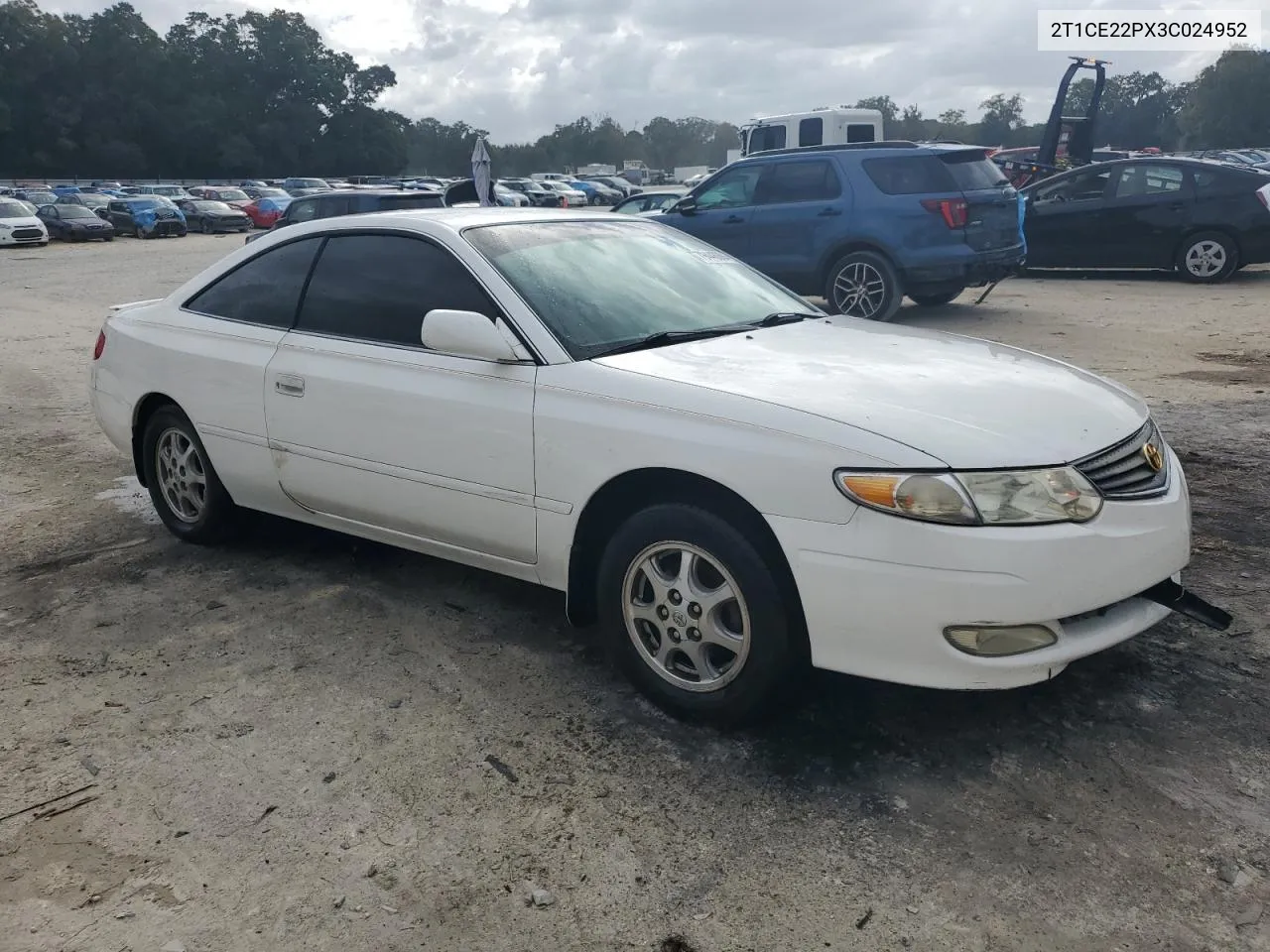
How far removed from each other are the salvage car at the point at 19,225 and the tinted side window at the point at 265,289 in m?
30.9

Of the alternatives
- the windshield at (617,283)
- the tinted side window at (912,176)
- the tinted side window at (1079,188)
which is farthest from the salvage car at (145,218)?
the windshield at (617,283)

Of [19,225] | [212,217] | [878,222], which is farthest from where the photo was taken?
[212,217]

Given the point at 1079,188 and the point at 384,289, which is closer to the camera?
the point at 384,289

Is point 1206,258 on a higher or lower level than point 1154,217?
lower

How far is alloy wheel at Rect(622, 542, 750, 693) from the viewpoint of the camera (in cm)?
327

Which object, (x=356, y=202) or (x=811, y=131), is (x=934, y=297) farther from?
(x=811, y=131)

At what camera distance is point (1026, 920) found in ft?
8.24

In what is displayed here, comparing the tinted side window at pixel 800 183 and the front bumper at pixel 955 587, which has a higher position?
the tinted side window at pixel 800 183

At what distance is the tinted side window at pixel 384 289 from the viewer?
4.06 m

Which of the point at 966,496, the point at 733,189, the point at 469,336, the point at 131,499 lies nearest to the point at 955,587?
the point at 966,496

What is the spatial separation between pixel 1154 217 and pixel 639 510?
498 inches

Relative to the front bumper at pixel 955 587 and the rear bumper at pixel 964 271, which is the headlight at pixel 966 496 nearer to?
the front bumper at pixel 955 587

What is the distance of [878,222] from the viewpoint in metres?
11.0

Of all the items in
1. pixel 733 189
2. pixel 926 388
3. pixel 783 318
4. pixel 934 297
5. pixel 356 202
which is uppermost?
pixel 733 189
